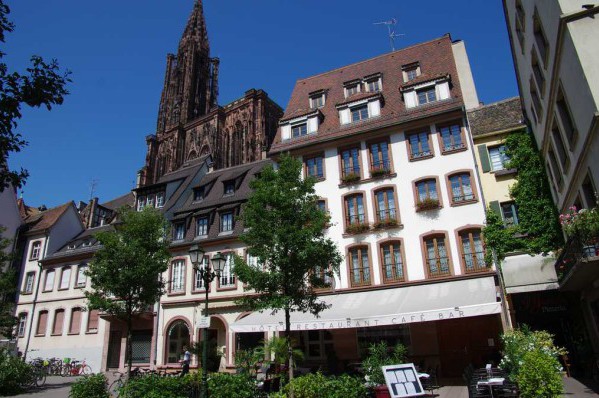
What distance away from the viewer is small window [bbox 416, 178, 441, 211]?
1959 cm

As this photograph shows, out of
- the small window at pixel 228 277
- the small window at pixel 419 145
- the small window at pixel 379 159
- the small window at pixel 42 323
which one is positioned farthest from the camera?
the small window at pixel 42 323

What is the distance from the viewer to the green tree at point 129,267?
17.5 metres

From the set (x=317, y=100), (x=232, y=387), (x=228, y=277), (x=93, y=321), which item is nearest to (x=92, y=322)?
(x=93, y=321)

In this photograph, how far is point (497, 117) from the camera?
829 inches

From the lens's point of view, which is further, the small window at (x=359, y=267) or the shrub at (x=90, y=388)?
the small window at (x=359, y=267)

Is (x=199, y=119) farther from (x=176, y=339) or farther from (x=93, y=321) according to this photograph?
(x=176, y=339)

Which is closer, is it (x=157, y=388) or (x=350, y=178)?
(x=157, y=388)

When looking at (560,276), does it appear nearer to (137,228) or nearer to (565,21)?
(565,21)

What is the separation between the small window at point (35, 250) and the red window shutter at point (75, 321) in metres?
6.77

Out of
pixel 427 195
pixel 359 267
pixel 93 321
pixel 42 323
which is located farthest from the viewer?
pixel 42 323

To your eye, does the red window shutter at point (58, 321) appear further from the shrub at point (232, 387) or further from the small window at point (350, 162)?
the shrub at point (232, 387)

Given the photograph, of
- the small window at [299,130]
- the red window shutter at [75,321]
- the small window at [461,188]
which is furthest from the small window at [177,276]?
the small window at [461,188]

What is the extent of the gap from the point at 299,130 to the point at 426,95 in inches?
282

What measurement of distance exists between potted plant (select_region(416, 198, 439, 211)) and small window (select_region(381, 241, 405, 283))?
1.93m
